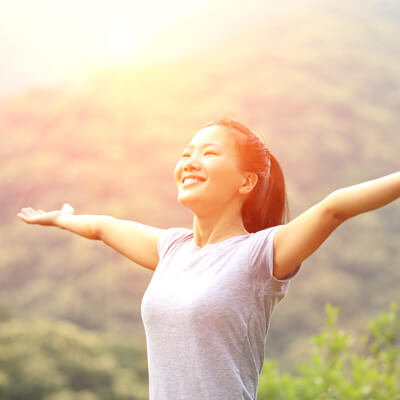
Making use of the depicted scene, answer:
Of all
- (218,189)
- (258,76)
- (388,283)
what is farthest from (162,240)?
(258,76)

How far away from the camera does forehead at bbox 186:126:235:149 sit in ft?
3.91

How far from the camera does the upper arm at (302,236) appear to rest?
3.05 ft

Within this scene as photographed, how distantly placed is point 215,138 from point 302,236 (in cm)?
35

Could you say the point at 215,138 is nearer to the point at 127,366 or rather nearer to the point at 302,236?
the point at 302,236

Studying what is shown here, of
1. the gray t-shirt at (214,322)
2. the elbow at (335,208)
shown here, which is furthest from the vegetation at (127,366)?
the elbow at (335,208)

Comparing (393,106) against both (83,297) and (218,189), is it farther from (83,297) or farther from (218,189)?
(218,189)

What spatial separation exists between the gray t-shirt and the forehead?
229 millimetres

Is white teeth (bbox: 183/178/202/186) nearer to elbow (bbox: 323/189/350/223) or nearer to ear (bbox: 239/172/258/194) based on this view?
ear (bbox: 239/172/258/194)

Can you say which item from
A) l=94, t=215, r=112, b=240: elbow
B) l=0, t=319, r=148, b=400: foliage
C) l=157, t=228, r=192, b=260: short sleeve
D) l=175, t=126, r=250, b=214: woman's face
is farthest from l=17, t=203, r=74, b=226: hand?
l=0, t=319, r=148, b=400: foliage

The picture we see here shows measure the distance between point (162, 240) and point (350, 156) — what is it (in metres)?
4.24

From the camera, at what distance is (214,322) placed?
99cm

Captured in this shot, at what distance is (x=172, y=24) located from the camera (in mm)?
5949

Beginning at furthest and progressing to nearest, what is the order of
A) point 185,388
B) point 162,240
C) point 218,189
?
1. point 162,240
2. point 218,189
3. point 185,388

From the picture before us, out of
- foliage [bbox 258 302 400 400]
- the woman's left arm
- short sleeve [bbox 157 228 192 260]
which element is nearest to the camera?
the woman's left arm
